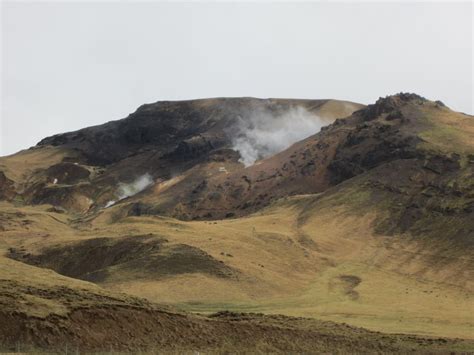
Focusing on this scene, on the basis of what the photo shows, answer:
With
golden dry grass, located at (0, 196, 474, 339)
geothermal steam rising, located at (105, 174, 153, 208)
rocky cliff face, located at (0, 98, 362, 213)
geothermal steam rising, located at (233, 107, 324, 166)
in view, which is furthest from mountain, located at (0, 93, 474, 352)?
geothermal steam rising, located at (105, 174, 153, 208)

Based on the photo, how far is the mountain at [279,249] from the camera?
1308 inches

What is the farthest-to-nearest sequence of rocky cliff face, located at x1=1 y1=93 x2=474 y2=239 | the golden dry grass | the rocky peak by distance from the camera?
the rocky peak < rocky cliff face, located at x1=1 y1=93 x2=474 y2=239 < the golden dry grass

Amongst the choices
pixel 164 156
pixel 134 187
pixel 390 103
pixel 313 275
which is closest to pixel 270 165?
pixel 390 103

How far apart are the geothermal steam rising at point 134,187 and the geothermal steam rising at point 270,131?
24.6 m

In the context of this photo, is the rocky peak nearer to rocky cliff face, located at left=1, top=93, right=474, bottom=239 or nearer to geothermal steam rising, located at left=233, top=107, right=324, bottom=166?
rocky cliff face, located at left=1, top=93, right=474, bottom=239

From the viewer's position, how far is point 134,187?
173625 mm

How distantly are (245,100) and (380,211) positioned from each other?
100130 millimetres

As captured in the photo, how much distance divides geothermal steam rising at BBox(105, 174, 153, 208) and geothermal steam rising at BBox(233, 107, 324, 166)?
24.6m

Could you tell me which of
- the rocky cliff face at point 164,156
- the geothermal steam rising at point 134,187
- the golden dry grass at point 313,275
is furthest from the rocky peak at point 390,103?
the geothermal steam rising at point 134,187

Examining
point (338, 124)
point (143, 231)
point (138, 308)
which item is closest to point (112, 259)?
point (143, 231)

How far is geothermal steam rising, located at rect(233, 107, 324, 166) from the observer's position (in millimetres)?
157625

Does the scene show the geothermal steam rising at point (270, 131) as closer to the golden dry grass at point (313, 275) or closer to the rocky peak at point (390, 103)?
the rocky peak at point (390, 103)

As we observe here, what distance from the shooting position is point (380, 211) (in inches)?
3607

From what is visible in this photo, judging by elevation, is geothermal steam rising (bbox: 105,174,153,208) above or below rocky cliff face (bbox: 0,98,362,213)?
below
